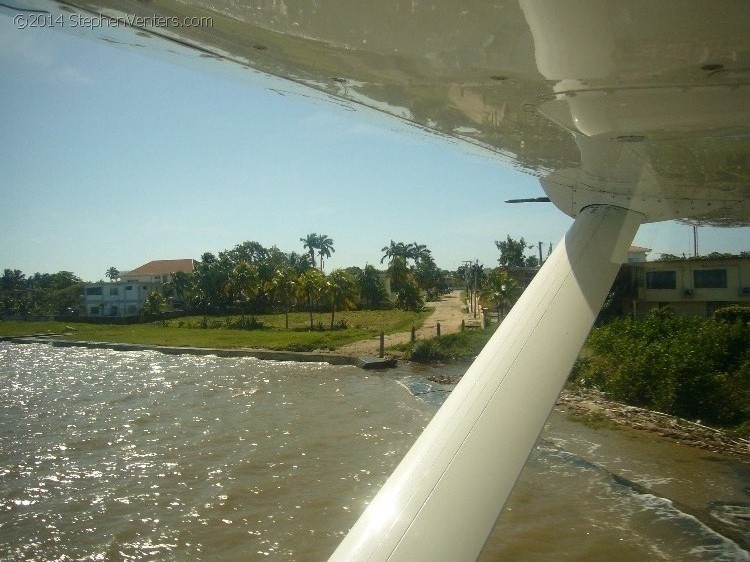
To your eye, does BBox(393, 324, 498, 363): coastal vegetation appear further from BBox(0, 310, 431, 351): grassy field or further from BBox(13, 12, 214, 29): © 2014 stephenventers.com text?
BBox(13, 12, 214, 29): © 2014 stephenventers.com text

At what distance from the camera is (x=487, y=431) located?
2305 millimetres

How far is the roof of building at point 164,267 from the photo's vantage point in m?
72.7

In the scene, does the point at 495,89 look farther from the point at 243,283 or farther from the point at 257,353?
the point at 243,283

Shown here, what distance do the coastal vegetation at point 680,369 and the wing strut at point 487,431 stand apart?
9.42 metres

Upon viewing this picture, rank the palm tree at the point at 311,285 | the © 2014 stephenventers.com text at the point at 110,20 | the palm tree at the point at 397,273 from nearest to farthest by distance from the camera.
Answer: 1. the © 2014 stephenventers.com text at the point at 110,20
2. the palm tree at the point at 311,285
3. the palm tree at the point at 397,273

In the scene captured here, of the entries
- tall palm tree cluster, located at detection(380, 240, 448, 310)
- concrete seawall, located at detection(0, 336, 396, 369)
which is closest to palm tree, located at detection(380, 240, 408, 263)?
tall palm tree cluster, located at detection(380, 240, 448, 310)

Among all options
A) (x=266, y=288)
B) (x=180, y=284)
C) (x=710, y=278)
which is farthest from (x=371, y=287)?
(x=710, y=278)

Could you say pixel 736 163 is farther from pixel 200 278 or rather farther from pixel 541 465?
pixel 200 278

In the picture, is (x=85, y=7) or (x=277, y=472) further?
(x=277, y=472)

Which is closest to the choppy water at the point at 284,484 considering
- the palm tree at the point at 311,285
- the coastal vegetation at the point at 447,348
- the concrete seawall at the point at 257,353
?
the concrete seawall at the point at 257,353

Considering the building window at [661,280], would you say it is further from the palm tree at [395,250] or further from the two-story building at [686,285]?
the palm tree at [395,250]

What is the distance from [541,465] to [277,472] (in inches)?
169

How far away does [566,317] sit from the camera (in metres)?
2.75

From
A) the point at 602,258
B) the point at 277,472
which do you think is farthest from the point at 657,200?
the point at 277,472
